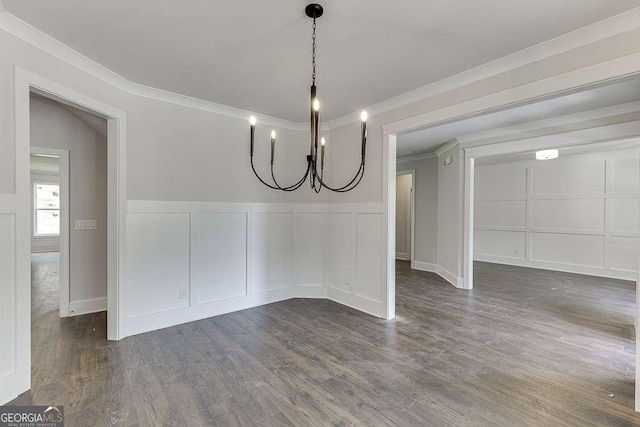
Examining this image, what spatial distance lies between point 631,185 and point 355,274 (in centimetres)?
584

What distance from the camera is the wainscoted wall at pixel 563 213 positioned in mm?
5684

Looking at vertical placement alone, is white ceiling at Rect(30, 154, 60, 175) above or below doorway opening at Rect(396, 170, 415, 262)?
above

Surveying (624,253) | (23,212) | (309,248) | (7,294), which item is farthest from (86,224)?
(624,253)

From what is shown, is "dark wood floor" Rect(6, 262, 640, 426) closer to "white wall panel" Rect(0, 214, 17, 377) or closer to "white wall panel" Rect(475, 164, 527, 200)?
"white wall panel" Rect(0, 214, 17, 377)

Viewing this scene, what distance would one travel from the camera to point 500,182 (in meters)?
7.40

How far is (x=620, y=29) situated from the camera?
6.40ft

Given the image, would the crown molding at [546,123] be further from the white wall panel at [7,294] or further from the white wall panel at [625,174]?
the white wall panel at [7,294]

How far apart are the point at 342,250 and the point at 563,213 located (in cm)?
555

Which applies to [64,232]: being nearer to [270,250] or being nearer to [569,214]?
[270,250]

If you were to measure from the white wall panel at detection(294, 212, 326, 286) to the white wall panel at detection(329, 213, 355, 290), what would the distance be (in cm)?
18

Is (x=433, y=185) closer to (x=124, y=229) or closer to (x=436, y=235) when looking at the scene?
(x=436, y=235)

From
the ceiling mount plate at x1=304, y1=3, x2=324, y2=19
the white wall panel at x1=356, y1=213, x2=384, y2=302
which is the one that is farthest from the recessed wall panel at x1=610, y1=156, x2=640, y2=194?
the ceiling mount plate at x1=304, y1=3, x2=324, y2=19

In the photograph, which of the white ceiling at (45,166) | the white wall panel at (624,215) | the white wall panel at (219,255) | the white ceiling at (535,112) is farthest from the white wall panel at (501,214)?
the white ceiling at (45,166)

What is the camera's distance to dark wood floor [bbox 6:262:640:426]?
1924 mm
